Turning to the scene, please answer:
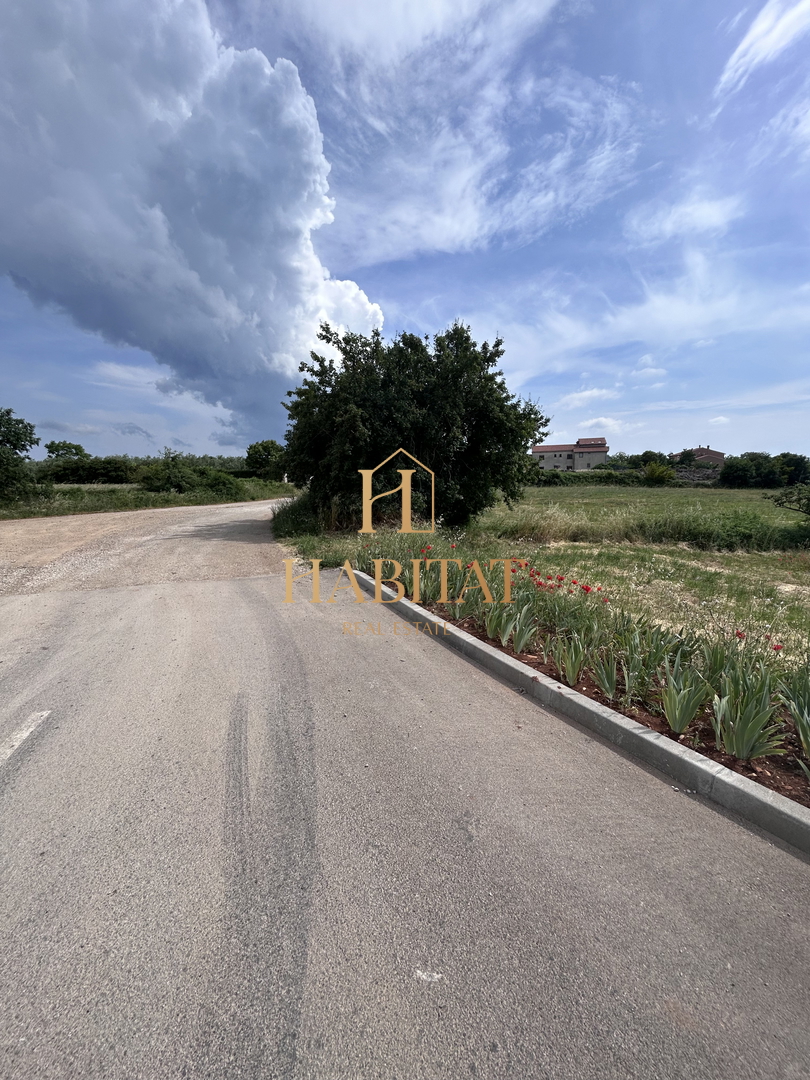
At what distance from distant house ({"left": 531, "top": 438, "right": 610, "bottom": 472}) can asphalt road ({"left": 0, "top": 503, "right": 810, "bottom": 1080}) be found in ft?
319

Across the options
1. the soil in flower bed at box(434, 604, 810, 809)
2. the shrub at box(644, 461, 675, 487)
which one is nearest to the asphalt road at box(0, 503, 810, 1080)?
the soil in flower bed at box(434, 604, 810, 809)

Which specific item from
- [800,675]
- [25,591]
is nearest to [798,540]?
[800,675]

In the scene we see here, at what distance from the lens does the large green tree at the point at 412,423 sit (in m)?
12.2

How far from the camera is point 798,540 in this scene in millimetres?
14203

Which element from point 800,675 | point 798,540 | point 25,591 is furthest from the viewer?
point 798,540

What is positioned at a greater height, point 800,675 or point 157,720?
point 800,675

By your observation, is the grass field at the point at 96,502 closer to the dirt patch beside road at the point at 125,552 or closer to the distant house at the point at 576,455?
the dirt patch beside road at the point at 125,552

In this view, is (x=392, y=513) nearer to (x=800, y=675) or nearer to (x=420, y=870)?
(x=800, y=675)

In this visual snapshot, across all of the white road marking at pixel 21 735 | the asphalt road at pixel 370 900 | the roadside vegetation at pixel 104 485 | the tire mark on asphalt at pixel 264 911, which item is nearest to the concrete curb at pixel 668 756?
the asphalt road at pixel 370 900

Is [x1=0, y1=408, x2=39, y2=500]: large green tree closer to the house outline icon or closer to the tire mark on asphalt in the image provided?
the house outline icon

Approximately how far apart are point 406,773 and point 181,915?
1.31m

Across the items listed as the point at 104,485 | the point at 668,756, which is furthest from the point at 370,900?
the point at 104,485

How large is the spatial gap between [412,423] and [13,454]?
18.2 meters

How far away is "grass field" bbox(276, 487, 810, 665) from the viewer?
593 centimetres
